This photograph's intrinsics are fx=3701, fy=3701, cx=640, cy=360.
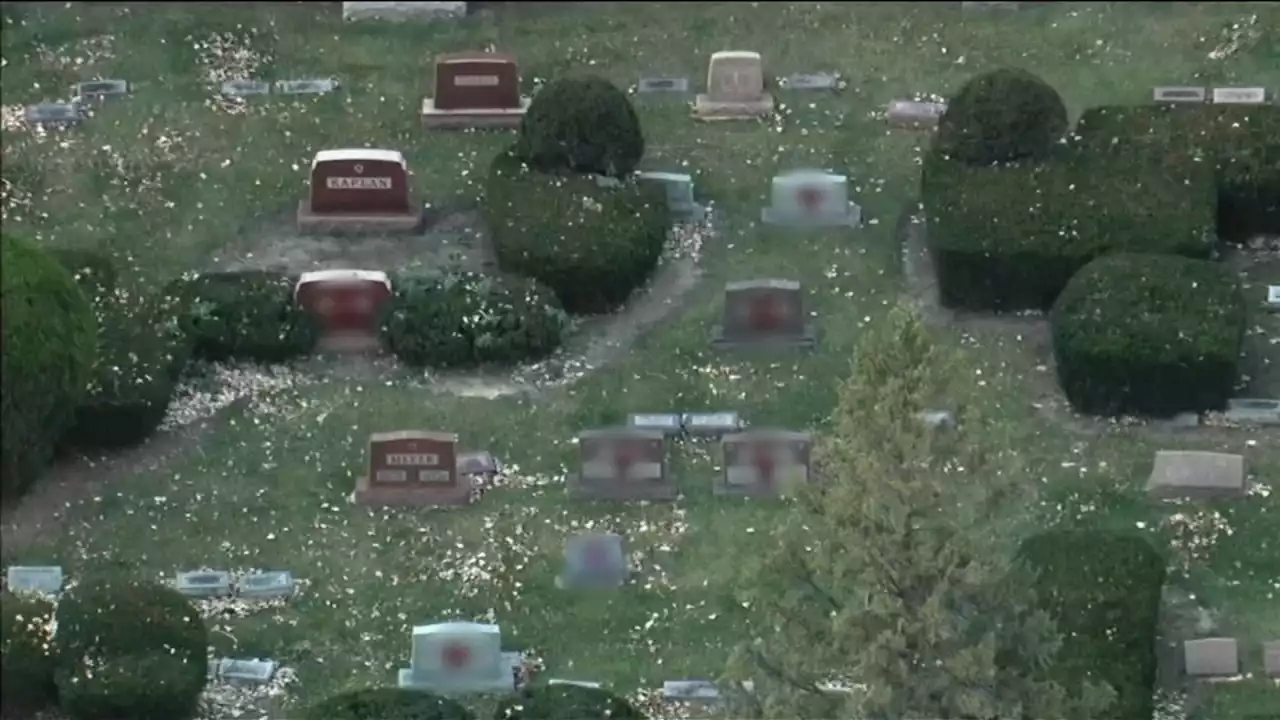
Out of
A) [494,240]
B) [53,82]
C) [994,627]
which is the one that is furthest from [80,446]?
[994,627]

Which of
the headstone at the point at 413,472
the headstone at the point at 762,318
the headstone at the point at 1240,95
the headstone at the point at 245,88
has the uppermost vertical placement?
the headstone at the point at 1240,95

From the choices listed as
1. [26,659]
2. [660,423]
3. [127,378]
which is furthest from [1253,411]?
[26,659]

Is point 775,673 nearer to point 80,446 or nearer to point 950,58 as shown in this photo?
point 80,446

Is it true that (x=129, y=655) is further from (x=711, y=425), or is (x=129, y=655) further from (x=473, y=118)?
(x=473, y=118)

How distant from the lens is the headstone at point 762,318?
34125 millimetres

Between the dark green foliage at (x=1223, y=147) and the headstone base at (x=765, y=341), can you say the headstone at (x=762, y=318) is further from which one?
the dark green foliage at (x=1223, y=147)

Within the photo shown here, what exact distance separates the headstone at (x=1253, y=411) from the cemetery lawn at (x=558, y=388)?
0.19 metres

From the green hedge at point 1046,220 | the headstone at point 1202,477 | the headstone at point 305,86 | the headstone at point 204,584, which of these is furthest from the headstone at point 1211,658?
the headstone at point 305,86

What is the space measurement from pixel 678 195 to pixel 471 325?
3.39 metres

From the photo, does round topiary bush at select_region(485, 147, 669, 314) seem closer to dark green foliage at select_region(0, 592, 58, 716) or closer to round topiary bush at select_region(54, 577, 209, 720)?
round topiary bush at select_region(54, 577, 209, 720)

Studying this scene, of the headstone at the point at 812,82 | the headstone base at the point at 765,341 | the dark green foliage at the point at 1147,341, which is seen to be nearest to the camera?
the dark green foliage at the point at 1147,341

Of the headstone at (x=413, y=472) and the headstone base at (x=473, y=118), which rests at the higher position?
the headstone base at (x=473, y=118)

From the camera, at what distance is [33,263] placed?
31062 mm

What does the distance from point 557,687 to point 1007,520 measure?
15.4ft
